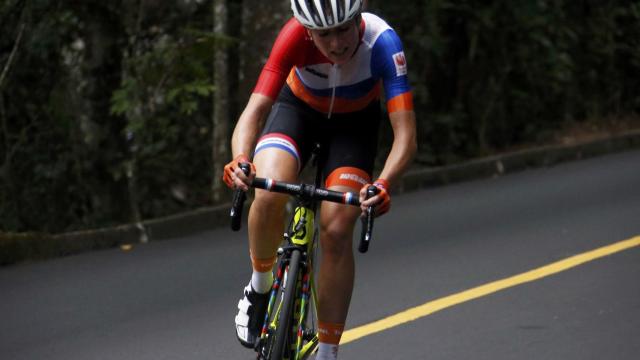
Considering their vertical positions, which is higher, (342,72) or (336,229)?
(342,72)

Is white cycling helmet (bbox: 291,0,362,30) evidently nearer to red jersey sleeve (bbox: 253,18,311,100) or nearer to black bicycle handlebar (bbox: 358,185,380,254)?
red jersey sleeve (bbox: 253,18,311,100)

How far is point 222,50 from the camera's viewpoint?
40.1ft

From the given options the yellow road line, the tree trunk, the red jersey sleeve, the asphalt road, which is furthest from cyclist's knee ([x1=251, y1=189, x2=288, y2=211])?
the tree trunk

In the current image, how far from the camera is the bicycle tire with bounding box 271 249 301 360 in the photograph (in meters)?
5.47

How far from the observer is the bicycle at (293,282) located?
17.5ft

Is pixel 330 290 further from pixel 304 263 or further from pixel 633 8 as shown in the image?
pixel 633 8

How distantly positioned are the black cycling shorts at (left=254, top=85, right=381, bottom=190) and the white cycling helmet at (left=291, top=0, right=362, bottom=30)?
67 centimetres

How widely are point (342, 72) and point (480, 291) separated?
9.12 feet

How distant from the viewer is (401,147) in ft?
18.5

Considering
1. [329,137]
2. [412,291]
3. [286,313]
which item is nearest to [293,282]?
[286,313]

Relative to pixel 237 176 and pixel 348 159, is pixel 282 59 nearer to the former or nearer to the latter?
pixel 348 159

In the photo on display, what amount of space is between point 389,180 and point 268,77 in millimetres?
785

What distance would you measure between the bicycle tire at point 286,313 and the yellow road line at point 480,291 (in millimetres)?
1665

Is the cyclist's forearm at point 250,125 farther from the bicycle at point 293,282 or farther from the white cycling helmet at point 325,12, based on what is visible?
the white cycling helmet at point 325,12
